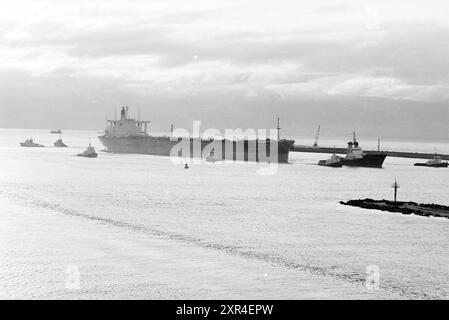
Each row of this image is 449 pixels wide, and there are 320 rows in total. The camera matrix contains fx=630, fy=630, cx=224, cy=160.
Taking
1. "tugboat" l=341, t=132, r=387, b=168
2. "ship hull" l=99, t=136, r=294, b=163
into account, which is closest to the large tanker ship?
"ship hull" l=99, t=136, r=294, b=163

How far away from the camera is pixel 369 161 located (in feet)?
478

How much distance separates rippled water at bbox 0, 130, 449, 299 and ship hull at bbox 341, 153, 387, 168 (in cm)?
7783

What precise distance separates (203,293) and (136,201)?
3637cm

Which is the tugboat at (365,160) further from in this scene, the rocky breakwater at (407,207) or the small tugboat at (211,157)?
the rocky breakwater at (407,207)

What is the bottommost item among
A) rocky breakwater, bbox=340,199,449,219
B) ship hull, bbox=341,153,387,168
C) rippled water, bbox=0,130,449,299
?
rippled water, bbox=0,130,449,299

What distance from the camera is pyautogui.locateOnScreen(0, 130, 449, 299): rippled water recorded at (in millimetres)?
26922

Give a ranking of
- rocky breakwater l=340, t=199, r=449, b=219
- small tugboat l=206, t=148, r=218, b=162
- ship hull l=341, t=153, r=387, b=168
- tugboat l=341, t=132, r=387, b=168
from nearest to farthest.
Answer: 1. rocky breakwater l=340, t=199, r=449, b=219
2. ship hull l=341, t=153, r=387, b=168
3. tugboat l=341, t=132, r=387, b=168
4. small tugboat l=206, t=148, r=218, b=162

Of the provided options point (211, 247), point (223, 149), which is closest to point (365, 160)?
point (223, 149)

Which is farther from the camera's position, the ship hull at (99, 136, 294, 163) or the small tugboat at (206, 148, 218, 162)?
the ship hull at (99, 136, 294, 163)

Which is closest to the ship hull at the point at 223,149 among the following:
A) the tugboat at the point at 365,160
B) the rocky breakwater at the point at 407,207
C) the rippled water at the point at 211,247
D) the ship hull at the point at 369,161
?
the tugboat at the point at 365,160

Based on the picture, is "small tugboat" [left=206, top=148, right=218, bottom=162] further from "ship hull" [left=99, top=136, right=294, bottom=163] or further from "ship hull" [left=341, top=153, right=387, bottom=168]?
"ship hull" [left=341, top=153, right=387, bottom=168]

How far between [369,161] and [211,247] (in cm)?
11504
